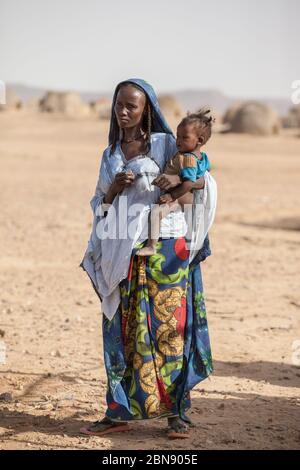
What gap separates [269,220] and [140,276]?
25.4 feet

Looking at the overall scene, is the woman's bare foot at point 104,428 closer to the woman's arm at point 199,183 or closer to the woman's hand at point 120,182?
the woman's hand at point 120,182

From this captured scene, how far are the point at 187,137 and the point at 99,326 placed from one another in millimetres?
2879

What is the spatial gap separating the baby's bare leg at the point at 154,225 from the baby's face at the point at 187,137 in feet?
0.92

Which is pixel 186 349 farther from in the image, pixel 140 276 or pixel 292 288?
pixel 292 288

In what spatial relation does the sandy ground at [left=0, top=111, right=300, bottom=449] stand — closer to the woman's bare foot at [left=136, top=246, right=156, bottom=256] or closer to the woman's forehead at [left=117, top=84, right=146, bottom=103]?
the woman's bare foot at [left=136, top=246, right=156, bottom=256]

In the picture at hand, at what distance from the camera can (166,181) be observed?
3742 millimetres

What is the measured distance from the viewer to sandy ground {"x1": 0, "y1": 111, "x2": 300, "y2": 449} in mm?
4289

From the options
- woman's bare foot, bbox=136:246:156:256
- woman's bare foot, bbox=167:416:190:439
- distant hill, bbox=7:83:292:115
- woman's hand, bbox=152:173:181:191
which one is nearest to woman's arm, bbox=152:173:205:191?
woman's hand, bbox=152:173:181:191

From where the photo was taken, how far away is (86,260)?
13.2 feet

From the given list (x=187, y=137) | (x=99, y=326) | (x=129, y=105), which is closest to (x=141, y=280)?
(x=187, y=137)

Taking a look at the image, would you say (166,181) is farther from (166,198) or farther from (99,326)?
(99,326)

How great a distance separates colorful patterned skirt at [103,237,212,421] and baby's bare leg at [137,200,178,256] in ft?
0.15
